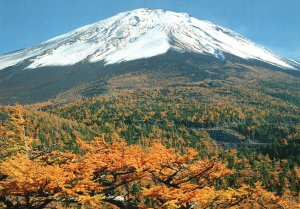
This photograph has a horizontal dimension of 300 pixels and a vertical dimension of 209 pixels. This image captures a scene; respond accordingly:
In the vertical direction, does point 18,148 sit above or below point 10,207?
above

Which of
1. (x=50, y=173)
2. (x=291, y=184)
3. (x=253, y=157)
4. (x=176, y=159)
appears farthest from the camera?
(x=253, y=157)

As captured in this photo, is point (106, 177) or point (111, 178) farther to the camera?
point (111, 178)

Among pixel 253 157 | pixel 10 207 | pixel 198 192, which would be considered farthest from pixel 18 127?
pixel 253 157

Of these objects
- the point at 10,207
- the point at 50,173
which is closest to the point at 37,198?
the point at 10,207

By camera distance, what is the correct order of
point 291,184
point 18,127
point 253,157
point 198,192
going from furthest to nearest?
point 253,157 → point 291,184 → point 18,127 → point 198,192

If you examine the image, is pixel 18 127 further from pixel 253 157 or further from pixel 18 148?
pixel 253 157

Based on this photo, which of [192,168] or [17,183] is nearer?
[17,183]

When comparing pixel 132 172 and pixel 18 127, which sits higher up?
pixel 18 127

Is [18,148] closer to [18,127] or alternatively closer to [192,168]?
[18,127]

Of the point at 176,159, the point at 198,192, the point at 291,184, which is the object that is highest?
the point at 176,159
